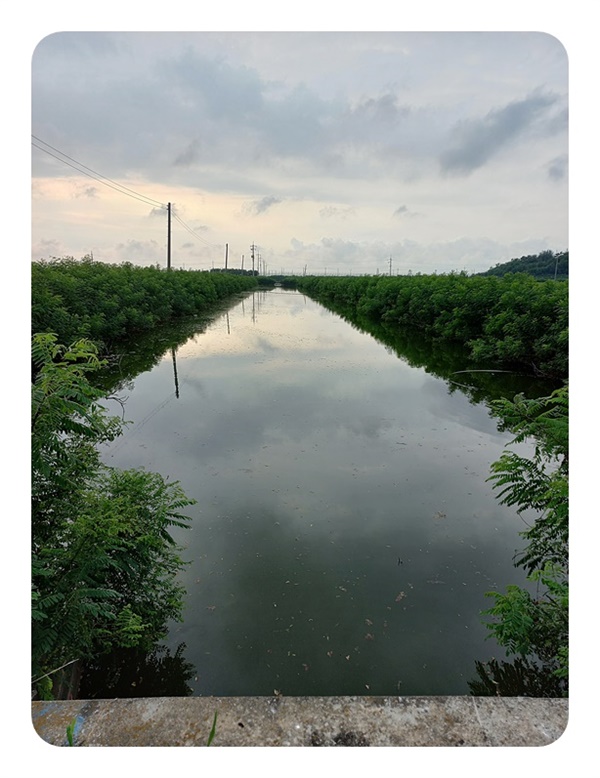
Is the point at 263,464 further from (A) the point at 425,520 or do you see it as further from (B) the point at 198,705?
(B) the point at 198,705

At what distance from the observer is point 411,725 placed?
4.45 feet

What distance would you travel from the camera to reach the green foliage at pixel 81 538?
171 centimetres

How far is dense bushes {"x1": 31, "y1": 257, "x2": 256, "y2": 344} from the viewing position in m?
7.58

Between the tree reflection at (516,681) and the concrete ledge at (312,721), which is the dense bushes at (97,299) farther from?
the tree reflection at (516,681)

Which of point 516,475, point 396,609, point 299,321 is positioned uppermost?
point 299,321

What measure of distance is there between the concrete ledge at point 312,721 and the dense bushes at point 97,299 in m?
3.54

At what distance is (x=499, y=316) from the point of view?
9594mm

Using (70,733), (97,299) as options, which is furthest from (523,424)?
(97,299)

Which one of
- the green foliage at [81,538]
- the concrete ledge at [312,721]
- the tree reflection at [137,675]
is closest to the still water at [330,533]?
the tree reflection at [137,675]

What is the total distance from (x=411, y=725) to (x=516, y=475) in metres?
1.57

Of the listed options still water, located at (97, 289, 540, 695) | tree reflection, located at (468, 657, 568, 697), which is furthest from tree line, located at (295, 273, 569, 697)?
still water, located at (97, 289, 540, 695)

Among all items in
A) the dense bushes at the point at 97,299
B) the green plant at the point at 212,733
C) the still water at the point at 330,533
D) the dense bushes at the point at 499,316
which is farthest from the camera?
the dense bushes at the point at 499,316

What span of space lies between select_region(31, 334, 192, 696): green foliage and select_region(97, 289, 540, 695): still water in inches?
17.5

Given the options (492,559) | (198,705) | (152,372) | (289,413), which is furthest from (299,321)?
(198,705)
